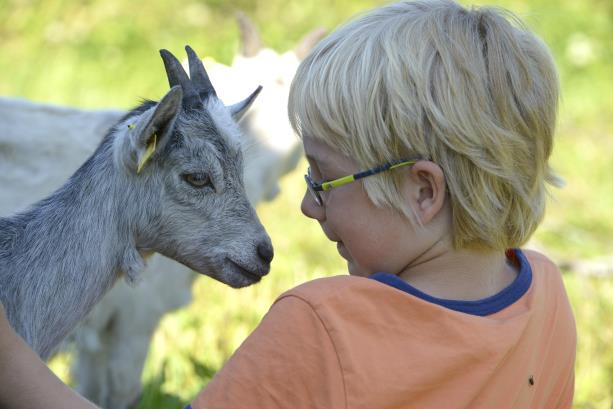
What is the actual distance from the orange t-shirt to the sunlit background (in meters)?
2.26

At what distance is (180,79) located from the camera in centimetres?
219

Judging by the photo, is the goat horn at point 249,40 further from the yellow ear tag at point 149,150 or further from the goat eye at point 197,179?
the yellow ear tag at point 149,150

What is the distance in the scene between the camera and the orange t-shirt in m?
1.35

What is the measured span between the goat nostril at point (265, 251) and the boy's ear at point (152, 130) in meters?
0.36

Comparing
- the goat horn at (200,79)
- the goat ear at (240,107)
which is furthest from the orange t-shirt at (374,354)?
the goat ear at (240,107)

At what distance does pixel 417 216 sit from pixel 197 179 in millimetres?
882

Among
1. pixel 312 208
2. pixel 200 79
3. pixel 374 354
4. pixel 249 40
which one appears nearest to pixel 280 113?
pixel 249 40

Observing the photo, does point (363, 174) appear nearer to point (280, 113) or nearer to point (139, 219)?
point (139, 219)

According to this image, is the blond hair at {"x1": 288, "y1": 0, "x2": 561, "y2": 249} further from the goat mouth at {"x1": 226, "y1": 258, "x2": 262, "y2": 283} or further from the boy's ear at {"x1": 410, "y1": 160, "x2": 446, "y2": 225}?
the goat mouth at {"x1": 226, "y1": 258, "x2": 262, "y2": 283}

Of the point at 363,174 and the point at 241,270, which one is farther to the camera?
the point at 241,270

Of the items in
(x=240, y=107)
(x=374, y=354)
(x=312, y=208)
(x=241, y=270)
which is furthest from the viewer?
(x=240, y=107)

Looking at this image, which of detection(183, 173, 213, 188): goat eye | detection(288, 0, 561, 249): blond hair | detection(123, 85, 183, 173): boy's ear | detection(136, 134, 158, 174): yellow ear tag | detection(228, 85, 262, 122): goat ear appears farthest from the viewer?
detection(228, 85, 262, 122): goat ear

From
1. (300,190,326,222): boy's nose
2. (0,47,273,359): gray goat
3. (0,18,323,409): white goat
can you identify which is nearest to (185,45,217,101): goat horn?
(0,47,273,359): gray goat

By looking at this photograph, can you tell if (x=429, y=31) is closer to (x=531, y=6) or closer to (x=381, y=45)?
(x=381, y=45)
